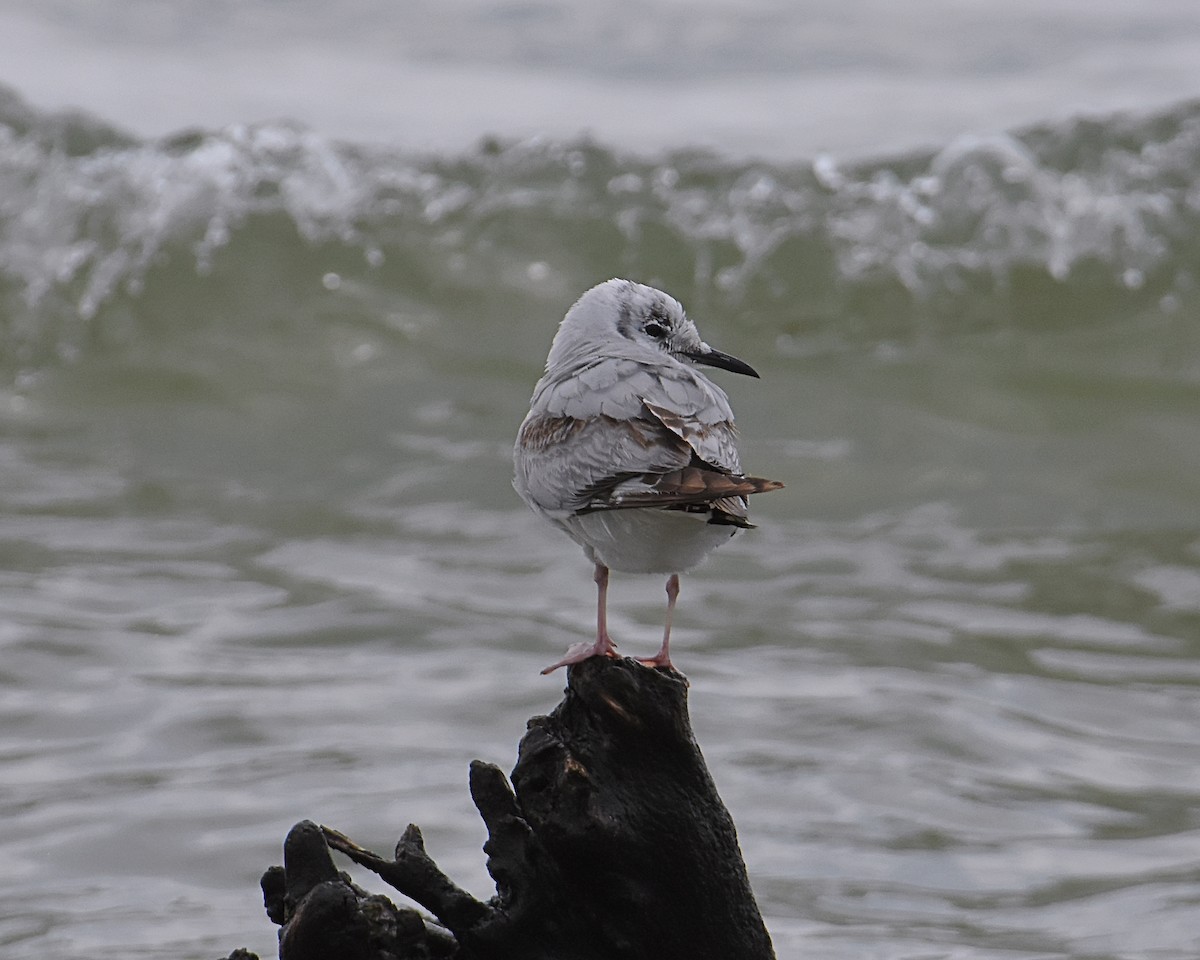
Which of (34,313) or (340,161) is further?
(340,161)

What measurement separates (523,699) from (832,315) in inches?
285

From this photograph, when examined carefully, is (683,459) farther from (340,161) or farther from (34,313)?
(340,161)

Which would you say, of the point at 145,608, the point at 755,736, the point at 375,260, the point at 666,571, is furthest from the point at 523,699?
the point at 375,260

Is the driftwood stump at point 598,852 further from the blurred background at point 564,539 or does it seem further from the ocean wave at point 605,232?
the ocean wave at point 605,232

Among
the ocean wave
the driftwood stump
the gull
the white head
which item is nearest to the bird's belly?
the gull

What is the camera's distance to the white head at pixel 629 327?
199 inches

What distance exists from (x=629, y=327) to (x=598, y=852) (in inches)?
64.4

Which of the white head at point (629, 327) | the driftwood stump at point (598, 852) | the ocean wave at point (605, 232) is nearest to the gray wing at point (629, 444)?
the white head at point (629, 327)

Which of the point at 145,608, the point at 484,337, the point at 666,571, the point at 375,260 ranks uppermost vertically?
the point at 375,260

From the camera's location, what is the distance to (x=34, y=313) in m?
14.8

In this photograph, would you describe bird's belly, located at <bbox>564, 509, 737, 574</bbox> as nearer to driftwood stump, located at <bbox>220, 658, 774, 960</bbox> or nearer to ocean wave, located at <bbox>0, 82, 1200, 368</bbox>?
driftwood stump, located at <bbox>220, 658, 774, 960</bbox>

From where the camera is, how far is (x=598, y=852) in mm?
4164

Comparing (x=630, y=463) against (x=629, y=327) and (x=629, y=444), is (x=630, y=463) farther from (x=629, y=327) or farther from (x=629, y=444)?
(x=629, y=327)

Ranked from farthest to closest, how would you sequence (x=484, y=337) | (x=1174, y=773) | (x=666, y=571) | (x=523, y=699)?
(x=484, y=337) → (x=523, y=699) → (x=1174, y=773) → (x=666, y=571)
